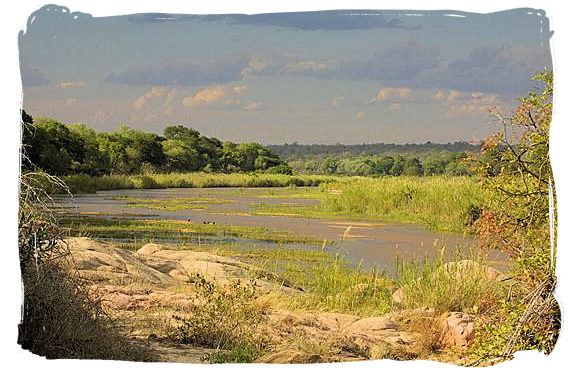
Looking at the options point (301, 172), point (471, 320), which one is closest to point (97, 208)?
point (301, 172)

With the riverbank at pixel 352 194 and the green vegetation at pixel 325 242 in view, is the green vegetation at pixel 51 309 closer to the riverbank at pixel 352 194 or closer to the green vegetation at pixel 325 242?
the green vegetation at pixel 325 242

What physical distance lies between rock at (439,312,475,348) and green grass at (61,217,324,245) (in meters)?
1.05

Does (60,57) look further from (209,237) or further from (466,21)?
(466,21)

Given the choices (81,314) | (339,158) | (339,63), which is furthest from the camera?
(339,158)

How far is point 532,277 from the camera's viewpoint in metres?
6.30

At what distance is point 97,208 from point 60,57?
1.03 m

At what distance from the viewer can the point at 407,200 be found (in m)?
6.96

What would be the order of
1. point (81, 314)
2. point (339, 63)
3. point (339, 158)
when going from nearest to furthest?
point (81, 314), point (339, 63), point (339, 158)

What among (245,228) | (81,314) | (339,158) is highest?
(339,158)

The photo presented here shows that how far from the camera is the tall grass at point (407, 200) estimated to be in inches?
268

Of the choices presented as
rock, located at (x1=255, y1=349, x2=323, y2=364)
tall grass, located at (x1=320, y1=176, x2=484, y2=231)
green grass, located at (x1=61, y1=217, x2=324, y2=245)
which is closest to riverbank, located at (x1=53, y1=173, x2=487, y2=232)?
tall grass, located at (x1=320, y1=176, x2=484, y2=231)

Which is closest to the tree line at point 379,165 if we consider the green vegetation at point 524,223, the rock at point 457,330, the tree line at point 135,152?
the tree line at point 135,152

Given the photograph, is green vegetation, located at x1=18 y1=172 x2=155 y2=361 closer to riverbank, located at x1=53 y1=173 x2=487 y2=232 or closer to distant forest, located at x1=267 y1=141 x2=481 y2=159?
riverbank, located at x1=53 y1=173 x2=487 y2=232

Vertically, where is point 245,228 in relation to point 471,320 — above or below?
above
